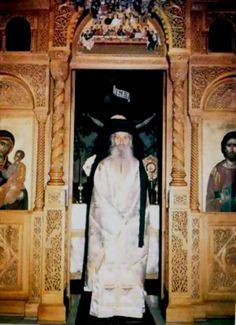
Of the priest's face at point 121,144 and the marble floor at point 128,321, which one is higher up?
the priest's face at point 121,144

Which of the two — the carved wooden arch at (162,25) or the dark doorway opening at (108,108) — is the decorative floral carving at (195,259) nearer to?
the dark doorway opening at (108,108)

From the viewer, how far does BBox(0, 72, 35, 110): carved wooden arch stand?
205 inches

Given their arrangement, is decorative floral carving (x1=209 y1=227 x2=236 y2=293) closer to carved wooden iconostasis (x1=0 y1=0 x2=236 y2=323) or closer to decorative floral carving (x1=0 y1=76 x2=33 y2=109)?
carved wooden iconostasis (x1=0 y1=0 x2=236 y2=323)

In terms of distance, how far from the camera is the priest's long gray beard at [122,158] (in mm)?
4895

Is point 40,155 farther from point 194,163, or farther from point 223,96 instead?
point 223,96

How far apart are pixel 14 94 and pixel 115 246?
84.8 inches

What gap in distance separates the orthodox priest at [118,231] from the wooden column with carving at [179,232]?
33cm

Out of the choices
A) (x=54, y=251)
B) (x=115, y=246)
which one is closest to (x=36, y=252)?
(x=54, y=251)

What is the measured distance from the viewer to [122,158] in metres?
4.97

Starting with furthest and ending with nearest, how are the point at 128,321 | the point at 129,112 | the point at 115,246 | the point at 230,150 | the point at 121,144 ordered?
the point at 129,112 → the point at 230,150 → the point at 121,144 → the point at 115,246 → the point at 128,321

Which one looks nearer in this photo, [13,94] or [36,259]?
[36,259]

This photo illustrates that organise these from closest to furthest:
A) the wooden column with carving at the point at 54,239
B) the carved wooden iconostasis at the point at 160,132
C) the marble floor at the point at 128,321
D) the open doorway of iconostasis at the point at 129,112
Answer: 1. the marble floor at the point at 128,321
2. the wooden column with carving at the point at 54,239
3. the carved wooden iconostasis at the point at 160,132
4. the open doorway of iconostasis at the point at 129,112

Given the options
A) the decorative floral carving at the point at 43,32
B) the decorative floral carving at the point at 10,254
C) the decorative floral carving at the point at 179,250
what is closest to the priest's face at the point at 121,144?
the decorative floral carving at the point at 179,250

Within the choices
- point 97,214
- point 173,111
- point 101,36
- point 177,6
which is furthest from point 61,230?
point 177,6
